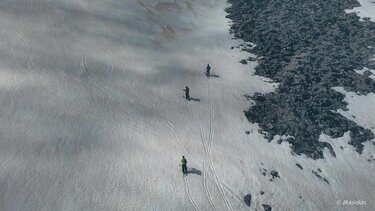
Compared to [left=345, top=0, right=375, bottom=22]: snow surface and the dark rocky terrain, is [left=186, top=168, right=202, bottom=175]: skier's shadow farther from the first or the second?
[left=345, top=0, right=375, bottom=22]: snow surface

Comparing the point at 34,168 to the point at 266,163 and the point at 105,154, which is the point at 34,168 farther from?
the point at 266,163

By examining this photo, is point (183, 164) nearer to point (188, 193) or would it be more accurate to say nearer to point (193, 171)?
point (193, 171)

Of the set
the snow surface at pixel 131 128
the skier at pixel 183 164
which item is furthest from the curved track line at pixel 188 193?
the skier at pixel 183 164

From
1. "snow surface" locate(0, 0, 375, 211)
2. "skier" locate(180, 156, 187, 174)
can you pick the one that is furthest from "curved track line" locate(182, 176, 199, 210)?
"skier" locate(180, 156, 187, 174)

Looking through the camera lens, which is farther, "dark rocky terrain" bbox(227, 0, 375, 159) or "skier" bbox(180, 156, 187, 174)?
"dark rocky terrain" bbox(227, 0, 375, 159)

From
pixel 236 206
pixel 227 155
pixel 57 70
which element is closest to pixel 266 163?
pixel 227 155

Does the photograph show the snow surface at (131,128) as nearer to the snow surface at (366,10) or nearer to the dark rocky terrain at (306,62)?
the dark rocky terrain at (306,62)
